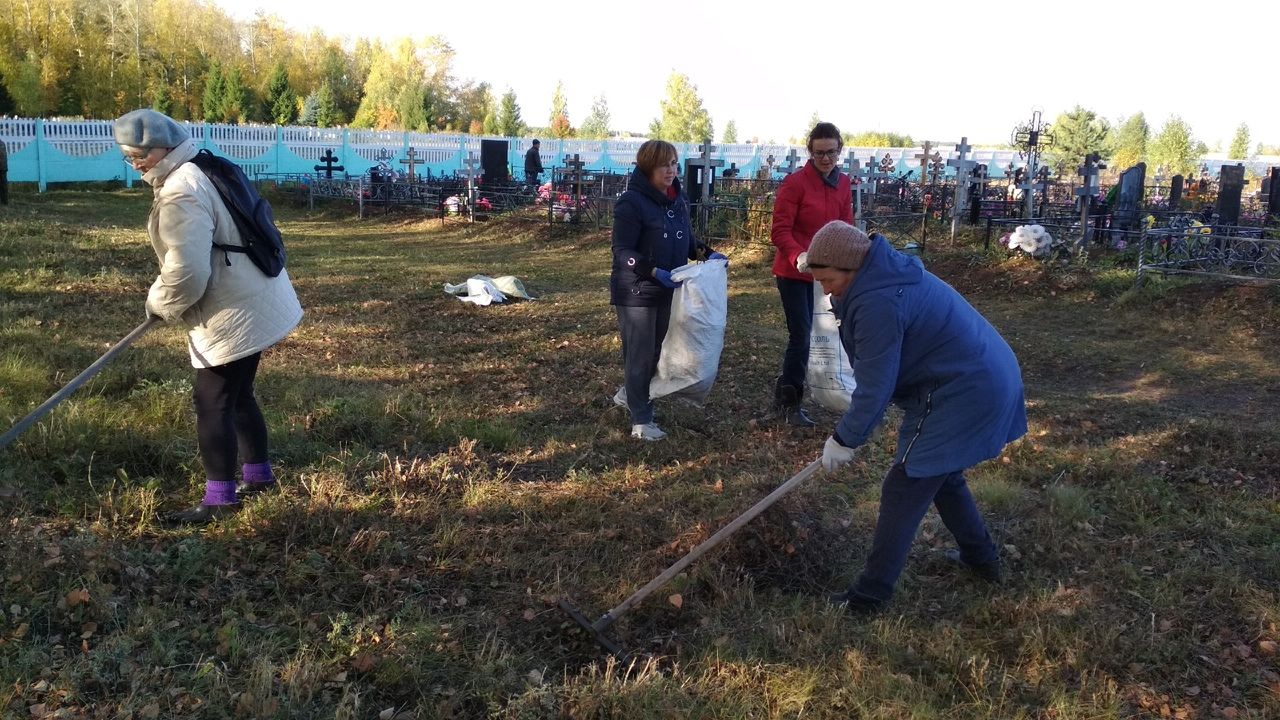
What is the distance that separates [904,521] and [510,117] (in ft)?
176

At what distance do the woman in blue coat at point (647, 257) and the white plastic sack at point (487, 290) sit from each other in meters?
4.55

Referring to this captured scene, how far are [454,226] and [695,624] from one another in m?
15.6

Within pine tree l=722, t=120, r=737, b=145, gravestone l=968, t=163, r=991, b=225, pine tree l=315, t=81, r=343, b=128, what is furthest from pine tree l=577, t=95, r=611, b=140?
gravestone l=968, t=163, r=991, b=225

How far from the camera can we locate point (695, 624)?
313cm

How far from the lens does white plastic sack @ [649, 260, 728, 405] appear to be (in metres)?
4.73

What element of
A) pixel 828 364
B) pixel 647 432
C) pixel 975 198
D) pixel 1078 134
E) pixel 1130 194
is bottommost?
pixel 647 432

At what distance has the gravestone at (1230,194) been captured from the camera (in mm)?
12070

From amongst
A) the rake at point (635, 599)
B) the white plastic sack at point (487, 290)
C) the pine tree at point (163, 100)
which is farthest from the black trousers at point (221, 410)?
the pine tree at point (163, 100)

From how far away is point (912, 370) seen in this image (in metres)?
2.90

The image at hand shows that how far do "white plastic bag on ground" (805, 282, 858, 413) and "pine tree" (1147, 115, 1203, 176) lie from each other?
38677 millimetres

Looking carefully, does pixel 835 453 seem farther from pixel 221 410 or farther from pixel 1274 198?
pixel 1274 198

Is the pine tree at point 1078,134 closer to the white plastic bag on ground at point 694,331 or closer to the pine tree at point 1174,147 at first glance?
the pine tree at point 1174,147

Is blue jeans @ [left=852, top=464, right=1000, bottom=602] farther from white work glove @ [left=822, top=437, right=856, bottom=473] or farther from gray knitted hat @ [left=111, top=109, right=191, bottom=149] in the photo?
gray knitted hat @ [left=111, top=109, right=191, bottom=149]

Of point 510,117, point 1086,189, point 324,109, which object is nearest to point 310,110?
point 324,109
